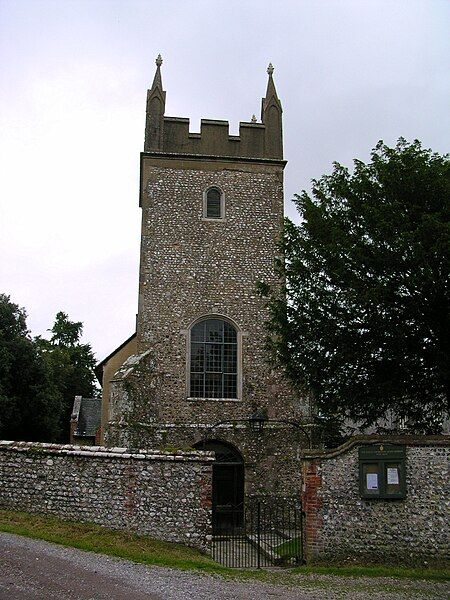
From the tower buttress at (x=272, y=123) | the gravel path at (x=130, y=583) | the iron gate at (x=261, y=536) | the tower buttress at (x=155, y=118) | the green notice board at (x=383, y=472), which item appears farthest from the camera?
the tower buttress at (x=272, y=123)

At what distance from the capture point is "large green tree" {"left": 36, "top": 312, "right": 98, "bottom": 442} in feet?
164

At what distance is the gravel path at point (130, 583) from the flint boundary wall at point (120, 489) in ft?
4.73

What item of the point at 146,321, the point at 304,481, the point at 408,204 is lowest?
the point at 304,481

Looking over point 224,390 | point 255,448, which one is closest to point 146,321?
point 224,390

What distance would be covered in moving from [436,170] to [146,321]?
1101 cm

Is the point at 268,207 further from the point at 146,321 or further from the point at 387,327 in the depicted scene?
the point at 387,327

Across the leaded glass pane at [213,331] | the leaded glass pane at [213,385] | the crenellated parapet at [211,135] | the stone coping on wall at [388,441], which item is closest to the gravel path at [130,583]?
the stone coping on wall at [388,441]

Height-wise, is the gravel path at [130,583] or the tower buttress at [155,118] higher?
the tower buttress at [155,118]

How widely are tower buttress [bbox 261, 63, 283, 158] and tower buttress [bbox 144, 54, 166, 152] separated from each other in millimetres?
4068

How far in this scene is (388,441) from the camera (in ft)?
42.8

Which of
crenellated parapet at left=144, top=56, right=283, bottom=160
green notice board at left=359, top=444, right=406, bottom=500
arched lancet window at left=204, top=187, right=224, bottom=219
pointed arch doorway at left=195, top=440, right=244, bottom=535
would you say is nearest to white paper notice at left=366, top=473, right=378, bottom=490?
green notice board at left=359, top=444, right=406, bottom=500

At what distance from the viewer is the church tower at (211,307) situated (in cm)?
2144

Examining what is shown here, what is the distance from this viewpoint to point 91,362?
6581 centimetres

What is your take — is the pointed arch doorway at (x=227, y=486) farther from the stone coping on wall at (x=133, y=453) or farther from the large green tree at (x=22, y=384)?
the large green tree at (x=22, y=384)
